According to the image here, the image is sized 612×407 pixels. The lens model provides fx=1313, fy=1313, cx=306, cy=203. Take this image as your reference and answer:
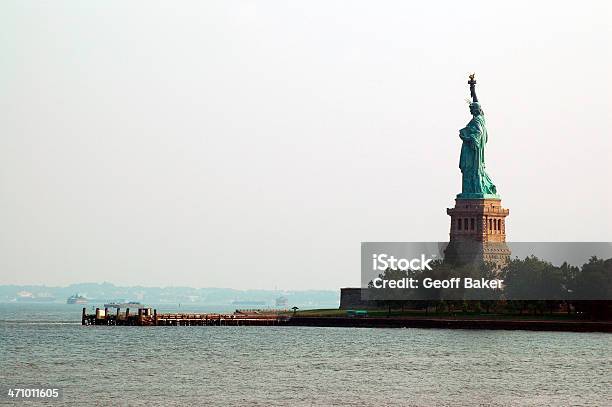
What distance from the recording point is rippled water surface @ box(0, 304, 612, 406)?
3460 inches

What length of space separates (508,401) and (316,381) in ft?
55.5

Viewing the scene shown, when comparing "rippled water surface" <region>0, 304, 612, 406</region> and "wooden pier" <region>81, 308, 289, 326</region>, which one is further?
"wooden pier" <region>81, 308, 289, 326</region>

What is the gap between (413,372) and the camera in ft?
349

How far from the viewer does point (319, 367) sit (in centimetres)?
10994

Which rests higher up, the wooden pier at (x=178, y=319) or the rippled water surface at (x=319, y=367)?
the wooden pier at (x=178, y=319)

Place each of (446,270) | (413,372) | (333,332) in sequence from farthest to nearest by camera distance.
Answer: (446,270) → (333,332) → (413,372)

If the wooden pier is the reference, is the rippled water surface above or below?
below

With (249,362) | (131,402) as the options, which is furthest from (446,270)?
(131,402)

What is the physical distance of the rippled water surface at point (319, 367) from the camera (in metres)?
87.9

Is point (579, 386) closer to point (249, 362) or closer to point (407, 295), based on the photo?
point (249, 362)

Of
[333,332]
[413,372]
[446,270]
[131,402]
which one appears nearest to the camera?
[131,402]

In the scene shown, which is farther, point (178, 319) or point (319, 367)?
point (178, 319)

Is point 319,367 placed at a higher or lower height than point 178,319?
lower

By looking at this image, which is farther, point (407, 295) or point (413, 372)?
point (407, 295)
